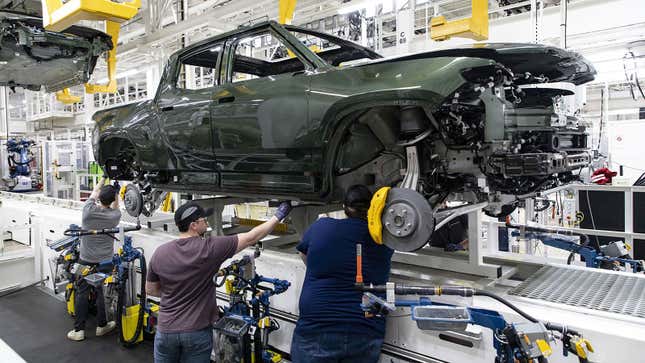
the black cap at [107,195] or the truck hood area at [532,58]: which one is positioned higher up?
the truck hood area at [532,58]

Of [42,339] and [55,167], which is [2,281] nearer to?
[42,339]

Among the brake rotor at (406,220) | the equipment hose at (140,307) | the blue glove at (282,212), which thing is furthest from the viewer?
the equipment hose at (140,307)

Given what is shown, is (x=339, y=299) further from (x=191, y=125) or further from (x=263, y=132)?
(x=191, y=125)

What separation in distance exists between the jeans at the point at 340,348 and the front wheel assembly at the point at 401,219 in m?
0.51

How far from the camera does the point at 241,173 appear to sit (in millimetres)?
3287

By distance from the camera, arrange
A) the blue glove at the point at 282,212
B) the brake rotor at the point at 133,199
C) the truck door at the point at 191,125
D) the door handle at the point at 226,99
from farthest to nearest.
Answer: the brake rotor at the point at 133,199 < the truck door at the point at 191,125 < the door handle at the point at 226,99 < the blue glove at the point at 282,212

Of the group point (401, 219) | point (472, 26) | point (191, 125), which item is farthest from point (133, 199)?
point (472, 26)

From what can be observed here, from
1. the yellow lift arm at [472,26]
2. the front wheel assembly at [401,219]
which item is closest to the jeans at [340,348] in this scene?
the front wheel assembly at [401,219]

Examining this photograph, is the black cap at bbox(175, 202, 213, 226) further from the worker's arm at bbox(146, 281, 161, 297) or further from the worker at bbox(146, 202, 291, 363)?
the worker's arm at bbox(146, 281, 161, 297)

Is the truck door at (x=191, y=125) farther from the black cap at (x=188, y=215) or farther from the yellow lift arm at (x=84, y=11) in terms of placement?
the black cap at (x=188, y=215)

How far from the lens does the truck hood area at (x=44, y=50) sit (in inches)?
212

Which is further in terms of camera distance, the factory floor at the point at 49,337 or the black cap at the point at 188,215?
the factory floor at the point at 49,337

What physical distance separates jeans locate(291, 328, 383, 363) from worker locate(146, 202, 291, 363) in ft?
2.29

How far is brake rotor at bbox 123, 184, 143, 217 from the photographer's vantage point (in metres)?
4.47
